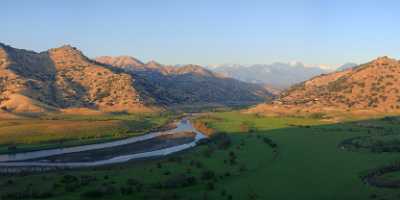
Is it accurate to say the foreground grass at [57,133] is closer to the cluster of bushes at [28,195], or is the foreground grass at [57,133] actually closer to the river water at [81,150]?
the river water at [81,150]

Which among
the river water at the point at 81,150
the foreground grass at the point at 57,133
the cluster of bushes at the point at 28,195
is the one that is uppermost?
the foreground grass at the point at 57,133

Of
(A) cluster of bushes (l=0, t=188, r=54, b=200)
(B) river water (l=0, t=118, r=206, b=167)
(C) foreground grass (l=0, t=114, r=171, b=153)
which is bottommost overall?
(A) cluster of bushes (l=0, t=188, r=54, b=200)

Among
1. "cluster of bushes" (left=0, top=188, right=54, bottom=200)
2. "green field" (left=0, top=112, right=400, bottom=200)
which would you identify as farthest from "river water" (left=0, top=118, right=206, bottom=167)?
"cluster of bushes" (left=0, top=188, right=54, bottom=200)

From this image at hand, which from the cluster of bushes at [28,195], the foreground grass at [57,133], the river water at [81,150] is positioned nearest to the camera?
the cluster of bushes at [28,195]

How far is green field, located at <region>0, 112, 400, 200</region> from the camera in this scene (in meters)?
65.1

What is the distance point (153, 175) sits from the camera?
7769 cm

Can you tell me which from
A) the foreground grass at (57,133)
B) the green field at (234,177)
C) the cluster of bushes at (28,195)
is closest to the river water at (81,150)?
the foreground grass at (57,133)

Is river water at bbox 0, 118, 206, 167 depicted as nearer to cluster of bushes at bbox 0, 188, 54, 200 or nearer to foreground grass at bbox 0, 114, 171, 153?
foreground grass at bbox 0, 114, 171, 153

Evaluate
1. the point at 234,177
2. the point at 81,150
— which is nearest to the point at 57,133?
the point at 81,150

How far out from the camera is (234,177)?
7806 centimetres

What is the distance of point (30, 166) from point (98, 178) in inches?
1010

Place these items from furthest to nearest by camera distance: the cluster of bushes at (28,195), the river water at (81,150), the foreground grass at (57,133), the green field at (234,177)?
the foreground grass at (57,133) < the river water at (81,150) < the green field at (234,177) < the cluster of bushes at (28,195)

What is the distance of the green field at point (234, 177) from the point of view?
65.1 m

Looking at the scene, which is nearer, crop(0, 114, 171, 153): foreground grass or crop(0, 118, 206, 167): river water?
crop(0, 118, 206, 167): river water
